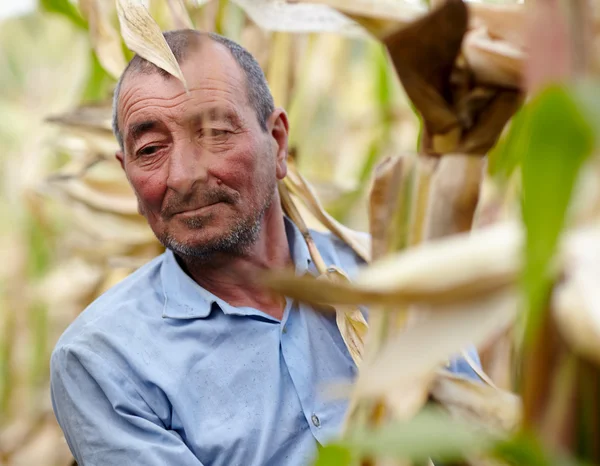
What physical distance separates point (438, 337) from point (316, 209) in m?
0.84

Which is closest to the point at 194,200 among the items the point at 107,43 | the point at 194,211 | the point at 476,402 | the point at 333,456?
the point at 194,211

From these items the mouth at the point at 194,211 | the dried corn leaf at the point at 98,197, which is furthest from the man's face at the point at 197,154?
the dried corn leaf at the point at 98,197

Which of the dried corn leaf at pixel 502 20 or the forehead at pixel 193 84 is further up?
the dried corn leaf at pixel 502 20

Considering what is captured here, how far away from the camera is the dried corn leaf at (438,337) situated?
1.17 feet

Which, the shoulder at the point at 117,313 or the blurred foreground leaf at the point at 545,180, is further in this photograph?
the shoulder at the point at 117,313

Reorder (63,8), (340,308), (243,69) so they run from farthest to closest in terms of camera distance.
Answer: (63,8) → (243,69) → (340,308)

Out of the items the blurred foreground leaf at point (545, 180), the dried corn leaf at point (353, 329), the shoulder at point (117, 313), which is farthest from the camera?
the shoulder at point (117, 313)

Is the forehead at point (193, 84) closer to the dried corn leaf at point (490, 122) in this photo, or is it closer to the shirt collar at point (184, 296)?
the shirt collar at point (184, 296)

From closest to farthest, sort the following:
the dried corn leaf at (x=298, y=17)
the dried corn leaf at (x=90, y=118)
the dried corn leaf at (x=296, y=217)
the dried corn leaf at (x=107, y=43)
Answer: the dried corn leaf at (x=298, y=17), the dried corn leaf at (x=296, y=217), the dried corn leaf at (x=107, y=43), the dried corn leaf at (x=90, y=118)

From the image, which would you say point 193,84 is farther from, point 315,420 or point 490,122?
point 490,122

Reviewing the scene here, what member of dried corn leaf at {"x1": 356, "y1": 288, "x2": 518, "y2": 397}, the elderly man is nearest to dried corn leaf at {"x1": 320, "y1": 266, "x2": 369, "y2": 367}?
the elderly man

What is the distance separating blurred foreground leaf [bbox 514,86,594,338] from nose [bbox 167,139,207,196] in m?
0.75

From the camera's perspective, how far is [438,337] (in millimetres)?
364

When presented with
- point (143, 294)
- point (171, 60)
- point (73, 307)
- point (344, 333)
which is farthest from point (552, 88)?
point (73, 307)
